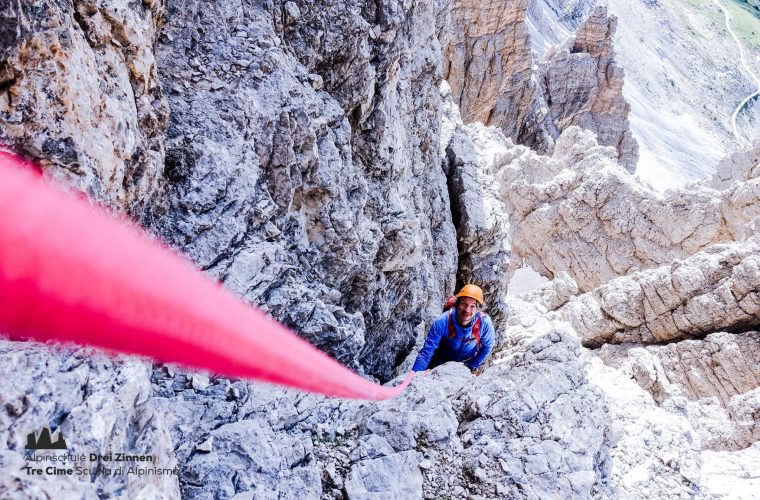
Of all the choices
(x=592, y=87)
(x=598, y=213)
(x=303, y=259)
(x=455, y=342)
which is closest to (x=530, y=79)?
(x=592, y=87)

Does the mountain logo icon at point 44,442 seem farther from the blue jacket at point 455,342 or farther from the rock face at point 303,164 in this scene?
the blue jacket at point 455,342

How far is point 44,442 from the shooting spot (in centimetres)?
228

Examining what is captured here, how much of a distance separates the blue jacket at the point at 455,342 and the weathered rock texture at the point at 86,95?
417 centimetres

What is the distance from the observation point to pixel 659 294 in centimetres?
1958

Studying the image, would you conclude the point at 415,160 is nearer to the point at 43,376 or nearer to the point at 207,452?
the point at 207,452

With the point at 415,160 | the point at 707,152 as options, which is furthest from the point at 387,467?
the point at 707,152

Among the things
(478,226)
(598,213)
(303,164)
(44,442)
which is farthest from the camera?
(598,213)

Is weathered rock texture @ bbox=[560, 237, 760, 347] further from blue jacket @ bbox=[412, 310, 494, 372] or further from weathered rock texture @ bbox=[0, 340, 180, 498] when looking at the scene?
weathered rock texture @ bbox=[0, 340, 180, 498]

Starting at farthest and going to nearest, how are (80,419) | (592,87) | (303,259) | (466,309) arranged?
(592,87), (466,309), (303,259), (80,419)

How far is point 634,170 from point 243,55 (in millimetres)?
53114

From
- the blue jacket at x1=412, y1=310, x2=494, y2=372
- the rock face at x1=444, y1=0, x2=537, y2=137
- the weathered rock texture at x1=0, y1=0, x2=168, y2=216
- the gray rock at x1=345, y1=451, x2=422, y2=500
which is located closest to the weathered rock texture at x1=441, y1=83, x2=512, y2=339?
the blue jacket at x1=412, y1=310, x2=494, y2=372

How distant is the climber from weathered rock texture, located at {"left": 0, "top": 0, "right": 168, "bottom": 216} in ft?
13.7

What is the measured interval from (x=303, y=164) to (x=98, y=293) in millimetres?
4734

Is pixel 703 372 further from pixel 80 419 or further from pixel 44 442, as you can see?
pixel 44 442
